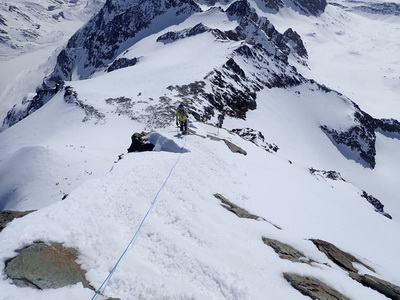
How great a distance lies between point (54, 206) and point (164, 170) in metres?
6.28

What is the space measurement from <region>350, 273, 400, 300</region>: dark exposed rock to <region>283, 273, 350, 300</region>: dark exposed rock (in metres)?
2.39

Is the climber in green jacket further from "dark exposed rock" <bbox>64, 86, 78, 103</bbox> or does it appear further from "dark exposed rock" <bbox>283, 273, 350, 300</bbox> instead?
"dark exposed rock" <bbox>64, 86, 78, 103</bbox>

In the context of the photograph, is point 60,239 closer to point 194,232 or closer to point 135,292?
point 135,292

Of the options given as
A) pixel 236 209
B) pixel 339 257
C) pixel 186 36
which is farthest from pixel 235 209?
pixel 186 36

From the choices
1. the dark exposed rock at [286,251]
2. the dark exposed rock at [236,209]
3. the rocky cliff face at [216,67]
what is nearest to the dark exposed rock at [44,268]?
the dark exposed rock at [286,251]

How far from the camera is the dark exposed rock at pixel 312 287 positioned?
10695mm

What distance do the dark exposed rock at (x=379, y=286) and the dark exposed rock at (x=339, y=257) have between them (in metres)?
0.86

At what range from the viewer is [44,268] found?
867 cm

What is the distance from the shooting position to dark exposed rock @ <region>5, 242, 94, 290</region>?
8.31m

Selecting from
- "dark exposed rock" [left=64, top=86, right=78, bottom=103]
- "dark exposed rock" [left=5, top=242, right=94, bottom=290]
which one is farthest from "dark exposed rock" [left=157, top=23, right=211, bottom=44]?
"dark exposed rock" [left=5, top=242, right=94, bottom=290]

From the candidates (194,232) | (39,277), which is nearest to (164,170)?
(194,232)

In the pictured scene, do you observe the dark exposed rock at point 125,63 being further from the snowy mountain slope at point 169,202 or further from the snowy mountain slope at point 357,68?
the snowy mountain slope at point 357,68

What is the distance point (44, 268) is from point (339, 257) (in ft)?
40.2

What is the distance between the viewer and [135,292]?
29.3 ft
